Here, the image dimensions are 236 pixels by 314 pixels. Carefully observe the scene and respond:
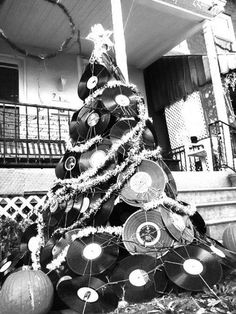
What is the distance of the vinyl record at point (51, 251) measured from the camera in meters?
2.83

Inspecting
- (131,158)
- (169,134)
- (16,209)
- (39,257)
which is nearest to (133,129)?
(131,158)

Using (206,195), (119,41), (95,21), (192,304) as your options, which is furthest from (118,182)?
(95,21)

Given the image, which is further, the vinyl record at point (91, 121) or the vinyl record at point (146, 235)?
the vinyl record at point (91, 121)

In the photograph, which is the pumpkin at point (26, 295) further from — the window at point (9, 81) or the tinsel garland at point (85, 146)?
the window at point (9, 81)

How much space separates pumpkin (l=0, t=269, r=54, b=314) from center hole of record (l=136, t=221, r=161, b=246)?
31.6 inches

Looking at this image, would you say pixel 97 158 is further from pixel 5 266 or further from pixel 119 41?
pixel 119 41

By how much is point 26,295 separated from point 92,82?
90.2 inches

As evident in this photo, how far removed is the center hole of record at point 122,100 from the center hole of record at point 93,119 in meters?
0.25

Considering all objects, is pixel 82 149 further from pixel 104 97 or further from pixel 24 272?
pixel 24 272

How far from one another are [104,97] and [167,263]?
68.4 inches

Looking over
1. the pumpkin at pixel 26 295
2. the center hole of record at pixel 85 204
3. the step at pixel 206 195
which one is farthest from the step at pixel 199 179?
the pumpkin at pixel 26 295

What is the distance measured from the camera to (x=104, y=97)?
11.1 feet

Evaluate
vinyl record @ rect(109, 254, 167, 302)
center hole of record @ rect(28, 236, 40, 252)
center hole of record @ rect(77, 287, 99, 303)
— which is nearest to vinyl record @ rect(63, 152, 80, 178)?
center hole of record @ rect(28, 236, 40, 252)

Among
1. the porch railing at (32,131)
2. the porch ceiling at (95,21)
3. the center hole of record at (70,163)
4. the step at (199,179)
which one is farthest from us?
the porch ceiling at (95,21)
